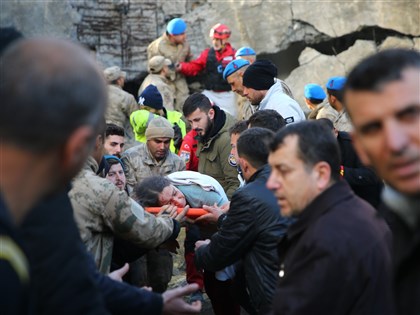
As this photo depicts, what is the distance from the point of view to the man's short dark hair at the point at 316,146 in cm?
321

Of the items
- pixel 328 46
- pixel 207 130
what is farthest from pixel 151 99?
pixel 328 46

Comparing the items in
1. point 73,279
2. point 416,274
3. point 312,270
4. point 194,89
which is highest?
point 416,274

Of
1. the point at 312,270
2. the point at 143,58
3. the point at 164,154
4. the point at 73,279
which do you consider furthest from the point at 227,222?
the point at 143,58

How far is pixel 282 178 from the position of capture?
3256 millimetres

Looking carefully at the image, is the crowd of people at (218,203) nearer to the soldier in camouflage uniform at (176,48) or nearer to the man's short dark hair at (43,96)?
the man's short dark hair at (43,96)

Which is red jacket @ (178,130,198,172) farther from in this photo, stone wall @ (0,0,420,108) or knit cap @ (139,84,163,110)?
stone wall @ (0,0,420,108)

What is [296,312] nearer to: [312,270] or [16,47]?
[312,270]

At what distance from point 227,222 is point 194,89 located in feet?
Answer: 22.8

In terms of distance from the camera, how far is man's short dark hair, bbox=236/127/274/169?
4496mm

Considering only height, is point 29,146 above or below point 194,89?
above

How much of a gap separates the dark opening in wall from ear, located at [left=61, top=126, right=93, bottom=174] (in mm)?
10256

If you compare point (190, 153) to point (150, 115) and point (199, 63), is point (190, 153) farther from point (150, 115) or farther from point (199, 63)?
point (199, 63)

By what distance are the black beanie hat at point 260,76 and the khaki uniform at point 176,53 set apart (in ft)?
12.8

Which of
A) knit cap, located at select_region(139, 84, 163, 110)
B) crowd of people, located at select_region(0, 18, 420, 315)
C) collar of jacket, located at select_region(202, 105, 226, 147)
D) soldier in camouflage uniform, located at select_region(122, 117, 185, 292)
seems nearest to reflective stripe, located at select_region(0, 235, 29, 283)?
crowd of people, located at select_region(0, 18, 420, 315)
